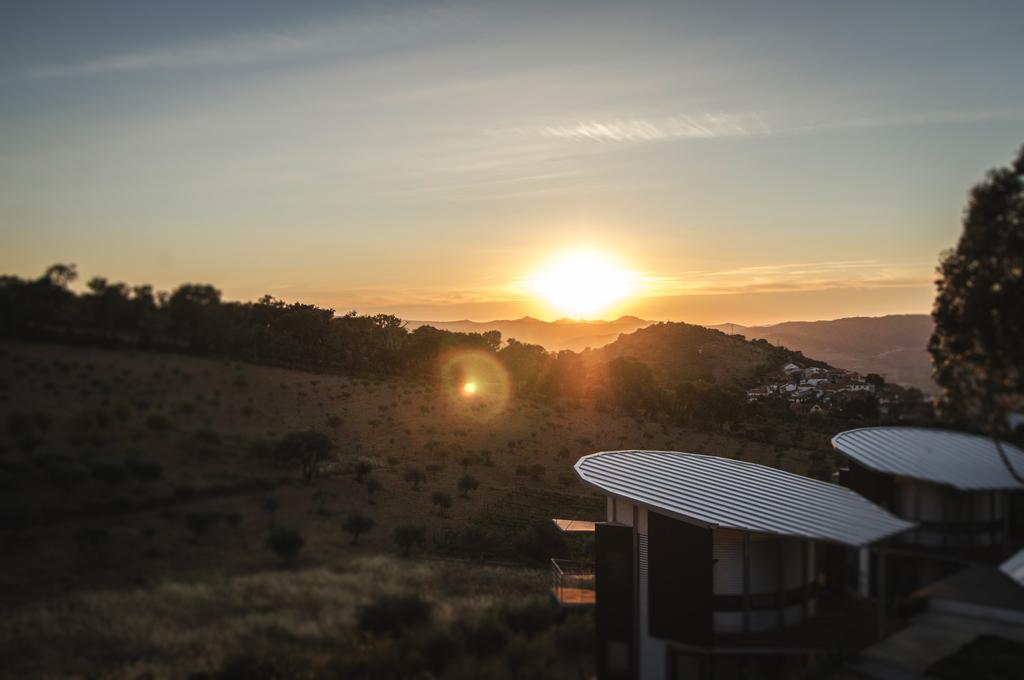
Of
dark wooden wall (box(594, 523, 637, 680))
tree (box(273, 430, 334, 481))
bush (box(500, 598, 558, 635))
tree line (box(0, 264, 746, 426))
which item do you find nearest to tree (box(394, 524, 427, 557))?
tree (box(273, 430, 334, 481))

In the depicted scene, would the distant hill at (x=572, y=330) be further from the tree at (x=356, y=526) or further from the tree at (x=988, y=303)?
the tree at (x=988, y=303)

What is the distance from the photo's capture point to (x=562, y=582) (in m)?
18.9

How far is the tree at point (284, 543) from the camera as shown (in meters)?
18.1

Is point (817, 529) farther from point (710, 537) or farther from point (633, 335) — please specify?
point (633, 335)

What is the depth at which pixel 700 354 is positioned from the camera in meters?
76.9

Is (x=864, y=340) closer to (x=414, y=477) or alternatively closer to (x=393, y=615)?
(x=414, y=477)

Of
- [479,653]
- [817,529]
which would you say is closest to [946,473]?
[817,529]

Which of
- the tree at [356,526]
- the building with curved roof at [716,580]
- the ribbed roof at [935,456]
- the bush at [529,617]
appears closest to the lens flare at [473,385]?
the tree at [356,526]

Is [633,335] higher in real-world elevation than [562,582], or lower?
higher

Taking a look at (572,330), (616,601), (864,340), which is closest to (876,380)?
(864,340)

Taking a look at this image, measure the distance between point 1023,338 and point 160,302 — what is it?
61.9 feet

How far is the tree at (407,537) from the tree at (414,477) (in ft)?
10.7

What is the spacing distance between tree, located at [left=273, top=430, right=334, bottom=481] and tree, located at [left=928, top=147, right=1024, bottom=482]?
16.6m

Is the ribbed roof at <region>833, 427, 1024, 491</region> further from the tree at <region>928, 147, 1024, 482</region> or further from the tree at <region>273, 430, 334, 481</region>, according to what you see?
the tree at <region>273, 430, 334, 481</region>
